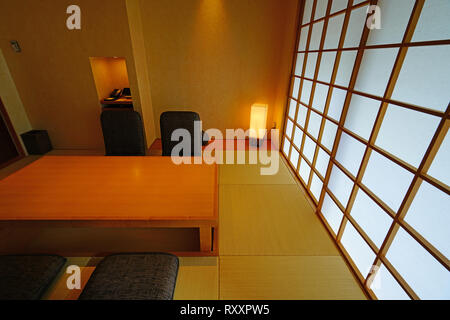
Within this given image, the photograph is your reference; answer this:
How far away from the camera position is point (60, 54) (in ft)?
10.8

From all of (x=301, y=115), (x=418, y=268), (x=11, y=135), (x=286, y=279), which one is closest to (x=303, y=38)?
(x=301, y=115)

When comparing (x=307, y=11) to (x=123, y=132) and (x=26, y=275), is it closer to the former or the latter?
(x=123, y=132)

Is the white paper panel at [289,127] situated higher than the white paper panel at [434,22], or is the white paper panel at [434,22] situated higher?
the white paper panel at [434,22]

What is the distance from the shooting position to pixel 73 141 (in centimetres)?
396

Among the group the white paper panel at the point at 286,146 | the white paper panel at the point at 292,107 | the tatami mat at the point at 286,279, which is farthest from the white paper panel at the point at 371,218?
the white paper panel at the point at 292,107

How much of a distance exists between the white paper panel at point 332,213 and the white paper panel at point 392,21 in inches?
56.6

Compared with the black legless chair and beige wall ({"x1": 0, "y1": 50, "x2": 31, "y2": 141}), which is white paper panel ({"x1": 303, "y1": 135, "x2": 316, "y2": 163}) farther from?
beige wall ({"x1": 0, "y1": 50, "x2": 31, "y2": 141})

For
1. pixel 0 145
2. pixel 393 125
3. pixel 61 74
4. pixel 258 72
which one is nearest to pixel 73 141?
pixel 0 145

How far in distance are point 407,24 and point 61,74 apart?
14.9 feet

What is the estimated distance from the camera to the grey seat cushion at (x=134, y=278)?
105 cm

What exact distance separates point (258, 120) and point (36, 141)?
4115 millimetres

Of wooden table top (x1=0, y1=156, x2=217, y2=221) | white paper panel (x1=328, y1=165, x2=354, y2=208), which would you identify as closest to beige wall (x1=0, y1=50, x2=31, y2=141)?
wooden table top (x1=0, y1=156, x2=217, y2=221)

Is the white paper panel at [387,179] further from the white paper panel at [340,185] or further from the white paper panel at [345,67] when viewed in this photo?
the white paper panel at [345,67]

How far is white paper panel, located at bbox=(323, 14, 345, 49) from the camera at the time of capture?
6.73 feet
